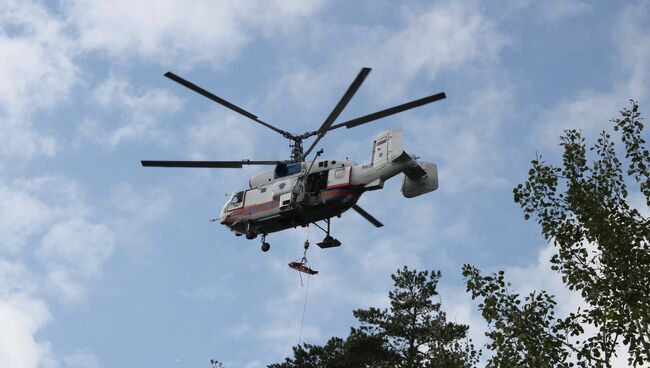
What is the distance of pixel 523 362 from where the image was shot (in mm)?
18016

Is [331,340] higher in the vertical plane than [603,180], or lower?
higher

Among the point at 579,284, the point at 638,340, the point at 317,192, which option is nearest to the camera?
the point at 638,340

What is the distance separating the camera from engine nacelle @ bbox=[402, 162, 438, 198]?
31.4 metres

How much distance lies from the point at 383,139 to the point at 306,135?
10.9 ft

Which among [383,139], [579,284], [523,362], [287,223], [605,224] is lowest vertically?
[523,362]

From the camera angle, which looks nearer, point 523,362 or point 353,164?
point 523,362

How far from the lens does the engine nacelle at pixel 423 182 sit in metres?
31.4

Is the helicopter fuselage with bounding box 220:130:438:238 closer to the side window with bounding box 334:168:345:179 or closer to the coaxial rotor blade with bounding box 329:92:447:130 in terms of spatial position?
the side window with bounding box 334:168:345:179

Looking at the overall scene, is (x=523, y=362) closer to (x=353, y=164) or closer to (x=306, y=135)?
(x=353, y=164)

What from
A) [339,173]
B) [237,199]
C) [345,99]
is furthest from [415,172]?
[237,199]

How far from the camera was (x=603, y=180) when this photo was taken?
1955 cm

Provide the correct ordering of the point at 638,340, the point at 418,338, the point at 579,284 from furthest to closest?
the point at 418,338, the point at 579,284, the point at 638,340

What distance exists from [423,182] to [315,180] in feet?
12.8

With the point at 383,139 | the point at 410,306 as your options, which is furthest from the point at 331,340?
the point at 383,139
